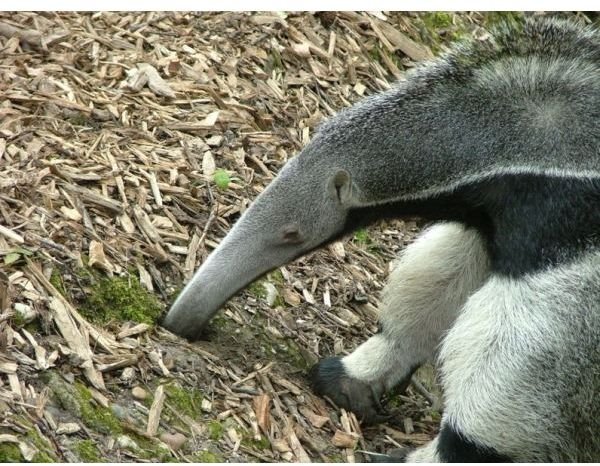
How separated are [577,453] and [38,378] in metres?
2.53

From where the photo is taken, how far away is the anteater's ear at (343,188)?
5406 mm

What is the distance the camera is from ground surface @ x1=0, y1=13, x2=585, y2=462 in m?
5.07

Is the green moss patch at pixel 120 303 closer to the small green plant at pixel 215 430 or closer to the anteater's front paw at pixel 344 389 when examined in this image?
the small green plant at pixel 215 430

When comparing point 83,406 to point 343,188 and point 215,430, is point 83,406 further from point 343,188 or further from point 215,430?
point 343,188

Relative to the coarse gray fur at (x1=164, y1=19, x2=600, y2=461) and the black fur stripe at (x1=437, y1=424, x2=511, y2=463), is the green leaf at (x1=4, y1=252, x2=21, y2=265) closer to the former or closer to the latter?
the coarse gray fur at (x1=164, y1=19, x2=600, y2=461)

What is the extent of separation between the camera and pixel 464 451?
16.8ft

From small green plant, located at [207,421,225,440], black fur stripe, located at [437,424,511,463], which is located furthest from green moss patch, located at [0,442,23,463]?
black fur stripe, located at [437,424,511,463]

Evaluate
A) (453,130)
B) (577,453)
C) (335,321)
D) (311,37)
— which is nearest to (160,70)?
(311,37)

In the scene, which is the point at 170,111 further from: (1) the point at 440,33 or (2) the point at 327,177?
(1) the point at 440,33

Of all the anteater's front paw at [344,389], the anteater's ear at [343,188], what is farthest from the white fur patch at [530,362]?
the anteater's front paw at [344,389]

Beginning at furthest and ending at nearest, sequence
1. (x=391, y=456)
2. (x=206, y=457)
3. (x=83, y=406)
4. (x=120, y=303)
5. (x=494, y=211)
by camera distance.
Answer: (x=391, y=456) → (x=120, y=303) → (x=494, y=211) → (x=206, y=457) → (x=83, y=406)

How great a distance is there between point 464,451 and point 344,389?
1.11 m

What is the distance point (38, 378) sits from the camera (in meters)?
4.90

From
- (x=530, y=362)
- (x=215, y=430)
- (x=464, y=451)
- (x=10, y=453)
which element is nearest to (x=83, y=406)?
(x=10, y=453)
